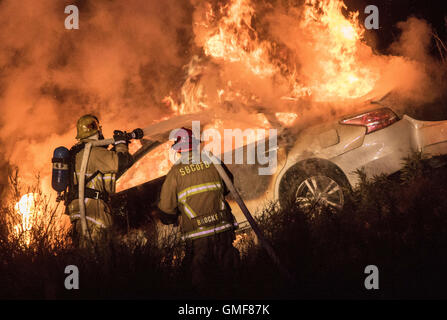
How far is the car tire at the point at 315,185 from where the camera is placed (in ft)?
17.7

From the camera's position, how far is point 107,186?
5.00 metres

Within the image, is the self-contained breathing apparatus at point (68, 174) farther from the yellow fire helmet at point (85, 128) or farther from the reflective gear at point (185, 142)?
the reflective gear at point (185, 142)

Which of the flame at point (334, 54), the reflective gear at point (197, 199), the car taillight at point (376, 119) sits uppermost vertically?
the flame at point (334, 54)

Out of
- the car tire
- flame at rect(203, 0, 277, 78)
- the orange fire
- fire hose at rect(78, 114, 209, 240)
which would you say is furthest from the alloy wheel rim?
flame at rect(203, 0, 277, 78)

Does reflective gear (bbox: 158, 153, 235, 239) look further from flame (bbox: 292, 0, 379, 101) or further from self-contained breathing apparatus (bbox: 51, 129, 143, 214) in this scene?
flame (bbox: 292, 0, 379, 101)

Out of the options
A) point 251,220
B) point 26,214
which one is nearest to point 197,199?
point 251,220

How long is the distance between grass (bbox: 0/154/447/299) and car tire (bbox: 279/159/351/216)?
0.33 metres

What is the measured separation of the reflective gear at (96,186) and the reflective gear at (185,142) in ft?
2.40

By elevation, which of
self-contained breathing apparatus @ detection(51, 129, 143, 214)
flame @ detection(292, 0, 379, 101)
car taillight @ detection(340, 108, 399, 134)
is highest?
flame @ detection(292, 0, 379, 101)

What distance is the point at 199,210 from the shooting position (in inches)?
165

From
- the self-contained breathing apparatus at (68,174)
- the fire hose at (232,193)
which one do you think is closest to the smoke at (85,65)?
the self-contained breathing apparatus at (68,174)

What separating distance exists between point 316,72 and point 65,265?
5.28m

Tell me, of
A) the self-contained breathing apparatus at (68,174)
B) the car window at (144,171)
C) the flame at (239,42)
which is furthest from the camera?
the flame at (239,42)

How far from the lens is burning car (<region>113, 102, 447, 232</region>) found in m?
5.18
